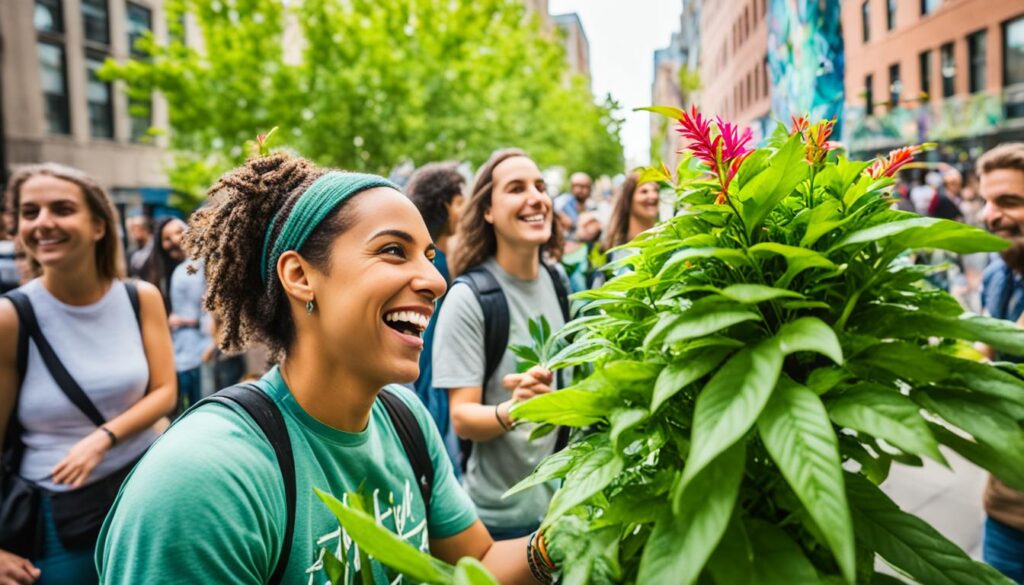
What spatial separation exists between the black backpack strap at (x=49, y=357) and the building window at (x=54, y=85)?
21852 millimetres

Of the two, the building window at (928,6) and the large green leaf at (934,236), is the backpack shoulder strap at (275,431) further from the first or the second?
the building window at (928,6)

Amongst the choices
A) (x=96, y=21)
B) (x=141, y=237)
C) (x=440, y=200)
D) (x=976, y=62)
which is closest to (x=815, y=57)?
(x=440, y=200)

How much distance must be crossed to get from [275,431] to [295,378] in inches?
7.8

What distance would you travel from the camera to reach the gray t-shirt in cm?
313

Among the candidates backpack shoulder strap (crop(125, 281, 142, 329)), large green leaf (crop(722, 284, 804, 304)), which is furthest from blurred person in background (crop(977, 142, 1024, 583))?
backpack shoulder strap (crop(125, 281, 142, 329))

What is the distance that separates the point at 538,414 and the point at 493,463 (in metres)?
2.04

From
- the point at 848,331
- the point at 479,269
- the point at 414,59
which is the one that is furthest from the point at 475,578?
the point at 414,59

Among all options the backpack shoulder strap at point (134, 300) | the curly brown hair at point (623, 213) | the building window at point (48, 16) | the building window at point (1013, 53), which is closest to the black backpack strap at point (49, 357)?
the backpack shoulder strap at point (134, 300)

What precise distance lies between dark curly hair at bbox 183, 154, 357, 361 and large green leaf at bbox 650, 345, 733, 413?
44.8 inches

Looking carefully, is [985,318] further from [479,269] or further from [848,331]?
[479,269]

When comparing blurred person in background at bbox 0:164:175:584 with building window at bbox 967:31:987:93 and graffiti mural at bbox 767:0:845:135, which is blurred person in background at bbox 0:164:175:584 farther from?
building window at bbox 967:31:987:93

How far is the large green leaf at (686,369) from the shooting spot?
3.42 feet

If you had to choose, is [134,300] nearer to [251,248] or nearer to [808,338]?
[251,248]

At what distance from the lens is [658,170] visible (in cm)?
152
